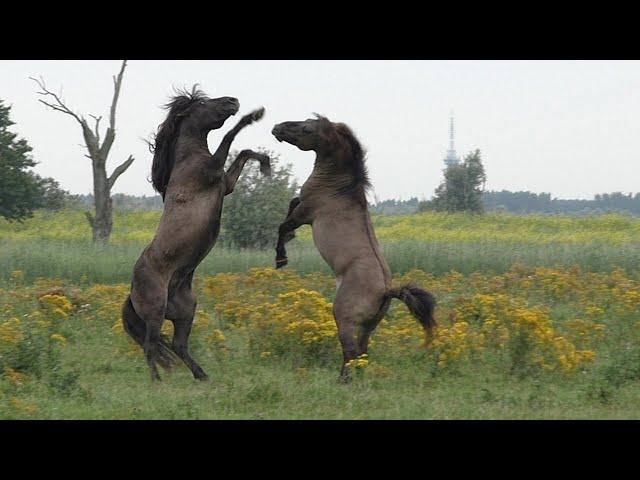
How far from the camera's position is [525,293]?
14.3 metres

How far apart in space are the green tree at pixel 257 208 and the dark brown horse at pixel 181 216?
1475 centimetres

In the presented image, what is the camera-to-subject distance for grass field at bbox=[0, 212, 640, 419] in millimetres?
7824

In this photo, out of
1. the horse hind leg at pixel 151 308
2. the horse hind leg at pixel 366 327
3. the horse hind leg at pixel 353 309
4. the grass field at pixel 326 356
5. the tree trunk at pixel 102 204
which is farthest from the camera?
the tree trunk at pixel 102 204

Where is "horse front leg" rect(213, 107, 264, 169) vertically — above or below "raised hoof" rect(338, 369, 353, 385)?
above

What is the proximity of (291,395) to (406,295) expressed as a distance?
58.5 inches

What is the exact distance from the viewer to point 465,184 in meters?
43.6

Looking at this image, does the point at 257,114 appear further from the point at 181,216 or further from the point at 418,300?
the point at 418,300

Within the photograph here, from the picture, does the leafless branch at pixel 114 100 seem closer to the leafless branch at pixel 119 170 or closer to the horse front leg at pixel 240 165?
the leafless branch at pixel 119 170

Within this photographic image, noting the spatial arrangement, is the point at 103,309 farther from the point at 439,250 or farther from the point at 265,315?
the point at 439,250

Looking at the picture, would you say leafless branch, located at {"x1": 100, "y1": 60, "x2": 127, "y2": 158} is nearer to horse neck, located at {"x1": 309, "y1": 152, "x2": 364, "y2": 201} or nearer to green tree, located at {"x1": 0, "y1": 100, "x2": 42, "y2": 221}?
green tree, located at {"x1": 0, "y1": 100, "x2": 42, "y2": 221}

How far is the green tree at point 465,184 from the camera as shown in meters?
43.3

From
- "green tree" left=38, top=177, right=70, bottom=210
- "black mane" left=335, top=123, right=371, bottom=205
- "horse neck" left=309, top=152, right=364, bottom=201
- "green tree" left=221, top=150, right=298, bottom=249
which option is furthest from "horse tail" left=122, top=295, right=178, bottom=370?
"green tree" left=38, top=177, right=70, bottom=210

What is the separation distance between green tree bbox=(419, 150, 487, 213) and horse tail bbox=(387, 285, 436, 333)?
34462 mm

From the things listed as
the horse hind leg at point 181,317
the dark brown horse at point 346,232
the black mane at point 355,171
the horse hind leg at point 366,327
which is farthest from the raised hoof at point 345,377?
the black mane at point 355,171
